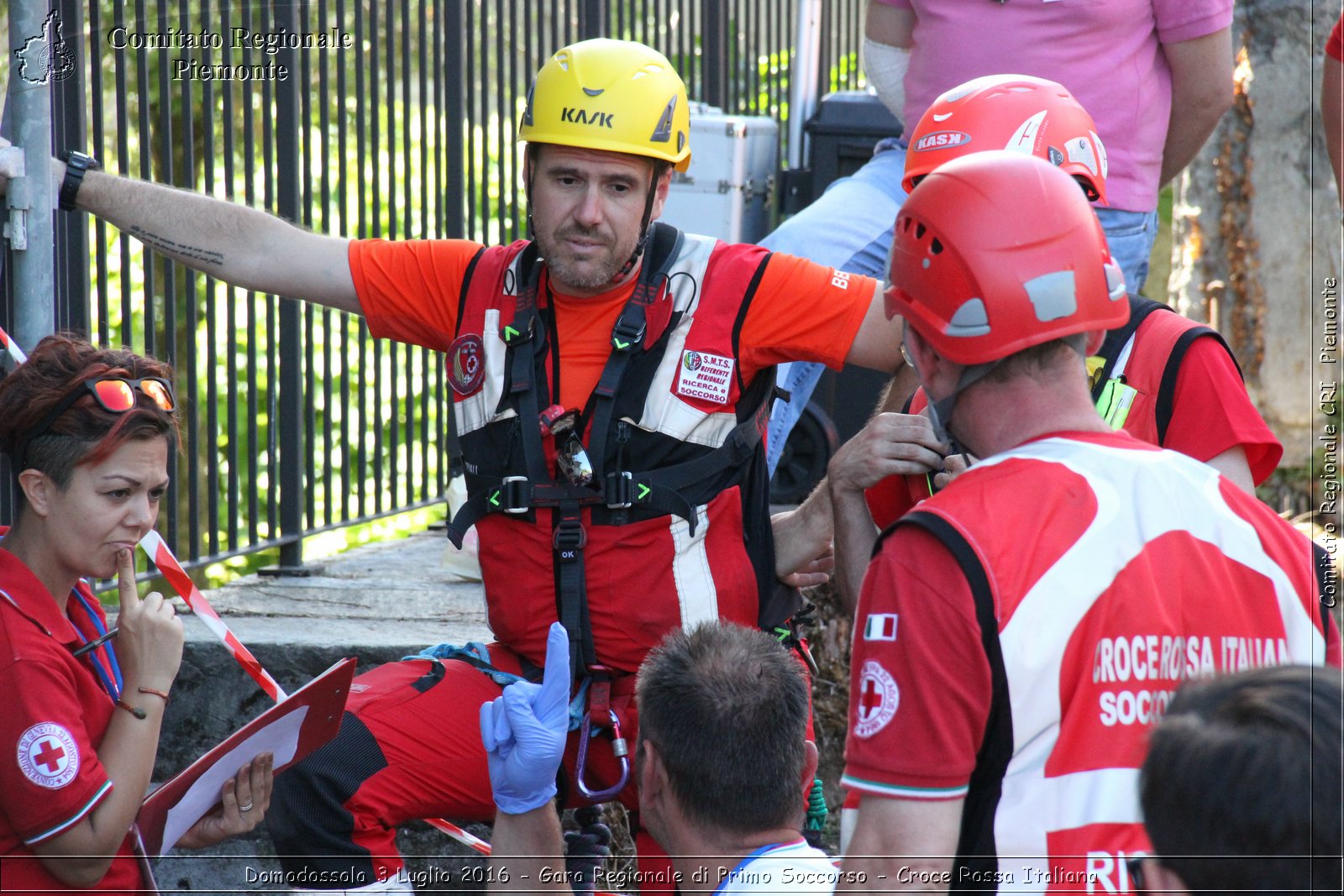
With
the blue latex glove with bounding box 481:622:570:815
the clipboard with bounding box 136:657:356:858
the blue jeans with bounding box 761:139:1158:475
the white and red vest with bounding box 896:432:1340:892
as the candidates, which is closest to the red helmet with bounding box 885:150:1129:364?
the white and red vest with bounding box 896:432:1340:892

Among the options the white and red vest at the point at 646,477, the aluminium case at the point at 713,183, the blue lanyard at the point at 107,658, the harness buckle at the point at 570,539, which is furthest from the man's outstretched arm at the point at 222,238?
the aluminium case at the point at 713,183

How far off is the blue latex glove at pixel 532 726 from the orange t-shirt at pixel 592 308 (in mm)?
820

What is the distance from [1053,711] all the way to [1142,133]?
9.43ft

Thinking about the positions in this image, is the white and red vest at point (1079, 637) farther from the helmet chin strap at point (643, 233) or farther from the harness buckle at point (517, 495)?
the helmet chin strap at point (643, 233)

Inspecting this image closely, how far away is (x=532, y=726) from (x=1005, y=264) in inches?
57.4

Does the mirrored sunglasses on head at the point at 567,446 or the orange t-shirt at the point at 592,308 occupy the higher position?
the orange t-shirt at the point at 592,308

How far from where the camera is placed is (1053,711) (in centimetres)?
199

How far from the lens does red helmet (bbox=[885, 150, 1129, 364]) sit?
7.09 ft

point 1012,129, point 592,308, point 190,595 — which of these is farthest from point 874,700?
point 190,595

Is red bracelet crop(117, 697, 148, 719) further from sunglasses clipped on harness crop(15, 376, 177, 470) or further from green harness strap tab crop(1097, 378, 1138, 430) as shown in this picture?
green harness strap tab crop(1097, 378, 1138, 430)

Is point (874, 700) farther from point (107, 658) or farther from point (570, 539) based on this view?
point (107, 658)

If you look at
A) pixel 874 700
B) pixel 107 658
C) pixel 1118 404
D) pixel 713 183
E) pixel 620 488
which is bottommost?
pixel 107 658

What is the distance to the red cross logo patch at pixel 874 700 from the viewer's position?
78.2 inches

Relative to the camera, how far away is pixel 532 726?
3.03 meters
